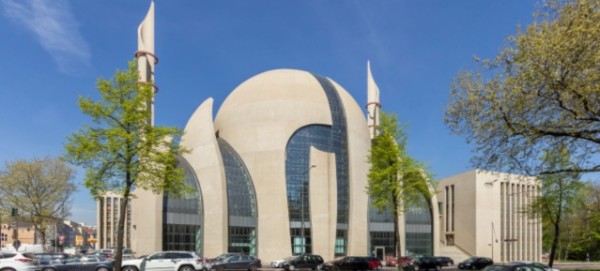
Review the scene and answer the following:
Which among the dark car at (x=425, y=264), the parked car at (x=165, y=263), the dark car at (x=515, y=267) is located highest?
the dark car at (x=515, y=267)

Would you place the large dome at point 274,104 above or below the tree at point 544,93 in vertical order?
above

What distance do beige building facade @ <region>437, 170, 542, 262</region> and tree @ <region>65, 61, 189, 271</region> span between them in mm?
48605

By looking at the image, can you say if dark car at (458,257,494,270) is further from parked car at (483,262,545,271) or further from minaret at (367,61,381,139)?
parked car at (483,262,545,271)

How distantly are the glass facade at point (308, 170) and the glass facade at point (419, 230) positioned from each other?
33.4 ft

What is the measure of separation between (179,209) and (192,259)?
18.2 meters

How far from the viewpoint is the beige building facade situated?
2511 inches

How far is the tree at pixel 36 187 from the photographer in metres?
49.8

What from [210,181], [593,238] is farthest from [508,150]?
[593,238]

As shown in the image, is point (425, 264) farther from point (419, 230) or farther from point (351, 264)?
point (419, 230)

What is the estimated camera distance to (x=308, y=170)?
52438 millimetres

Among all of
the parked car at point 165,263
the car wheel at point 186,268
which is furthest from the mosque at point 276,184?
the car wheel at point 186,268

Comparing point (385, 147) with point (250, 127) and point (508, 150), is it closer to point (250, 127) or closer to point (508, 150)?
point (508, 150)

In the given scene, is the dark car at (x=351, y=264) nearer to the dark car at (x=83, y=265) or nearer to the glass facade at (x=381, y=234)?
the dark car at (x=83, y=265)

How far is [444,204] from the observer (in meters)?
70.5
